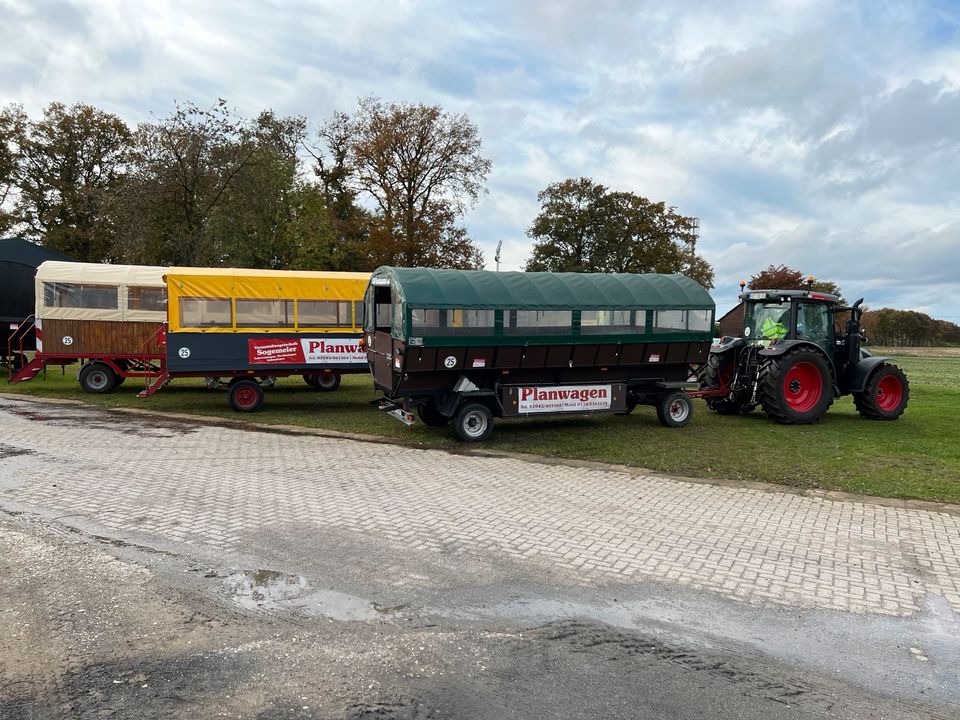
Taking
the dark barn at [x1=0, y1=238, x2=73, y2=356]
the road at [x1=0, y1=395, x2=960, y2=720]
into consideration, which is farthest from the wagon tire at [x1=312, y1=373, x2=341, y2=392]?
the road at [x1=0, y1=395, x2=960, y2=720]

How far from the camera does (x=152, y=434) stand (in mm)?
12430

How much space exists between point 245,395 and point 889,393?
14394 millimetres

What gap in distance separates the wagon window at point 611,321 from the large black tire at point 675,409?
1601 mm

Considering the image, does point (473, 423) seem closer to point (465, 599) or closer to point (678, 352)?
point (678, 352)

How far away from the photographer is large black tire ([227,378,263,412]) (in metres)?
15.8

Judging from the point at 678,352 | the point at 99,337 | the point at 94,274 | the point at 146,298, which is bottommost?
the point at 678,352

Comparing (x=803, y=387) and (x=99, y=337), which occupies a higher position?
(x=99, y=337)

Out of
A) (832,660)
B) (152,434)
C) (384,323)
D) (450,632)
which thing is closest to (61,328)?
(152,434)

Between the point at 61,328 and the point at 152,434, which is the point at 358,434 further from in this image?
the point at 61,328

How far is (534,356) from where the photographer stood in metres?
12.5

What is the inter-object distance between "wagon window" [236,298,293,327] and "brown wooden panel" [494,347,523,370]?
6053mm

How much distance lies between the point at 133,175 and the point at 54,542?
89.4 ft

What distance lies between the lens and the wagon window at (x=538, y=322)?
12.2 metres

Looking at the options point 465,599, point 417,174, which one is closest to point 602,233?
point 417,174
